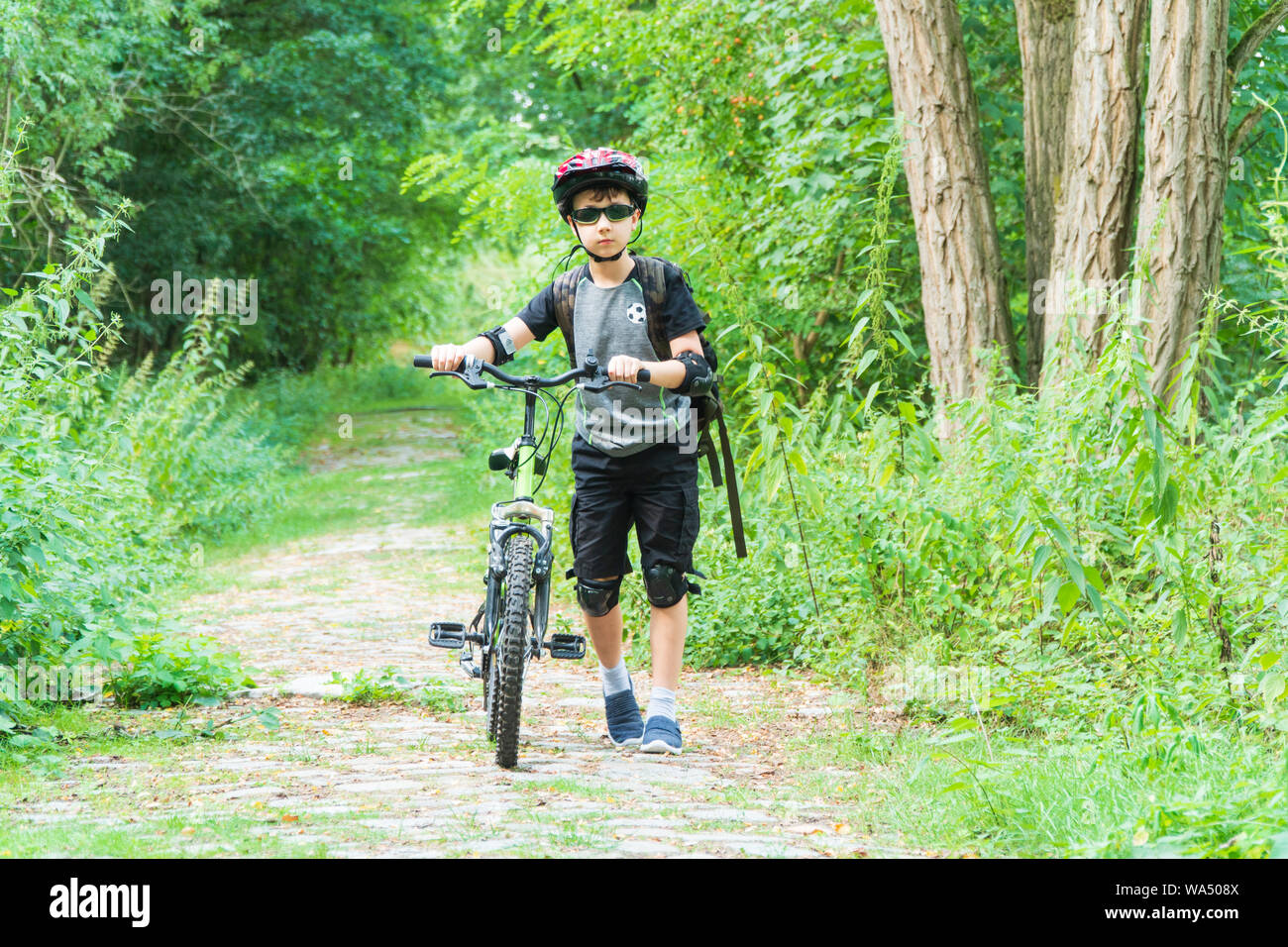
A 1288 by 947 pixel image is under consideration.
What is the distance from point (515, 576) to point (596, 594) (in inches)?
18.9

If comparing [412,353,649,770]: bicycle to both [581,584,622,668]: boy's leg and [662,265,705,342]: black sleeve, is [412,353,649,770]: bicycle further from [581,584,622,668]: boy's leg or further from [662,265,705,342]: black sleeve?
[662,265,705,342]: black sleeve

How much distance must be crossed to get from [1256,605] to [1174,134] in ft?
10.3

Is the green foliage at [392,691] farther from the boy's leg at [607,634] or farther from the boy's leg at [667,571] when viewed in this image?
the boy's leg at [667,571]

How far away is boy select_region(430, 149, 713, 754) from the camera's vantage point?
4.52m

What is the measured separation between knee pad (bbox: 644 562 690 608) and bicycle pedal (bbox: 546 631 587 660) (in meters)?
0.33

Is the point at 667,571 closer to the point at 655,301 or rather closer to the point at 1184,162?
the point at 655,301

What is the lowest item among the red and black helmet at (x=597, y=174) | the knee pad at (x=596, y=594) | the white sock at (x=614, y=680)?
the white sock at (x=614, y=680)

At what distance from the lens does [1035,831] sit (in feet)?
10.7

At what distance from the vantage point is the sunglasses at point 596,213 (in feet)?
14.8

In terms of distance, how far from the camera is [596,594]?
4.72 meters

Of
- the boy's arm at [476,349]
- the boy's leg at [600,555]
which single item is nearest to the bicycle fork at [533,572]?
the boy's leg at [600,555]

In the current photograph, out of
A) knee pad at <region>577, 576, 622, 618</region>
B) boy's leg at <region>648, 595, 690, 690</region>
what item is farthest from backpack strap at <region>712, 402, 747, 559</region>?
knee pad at <region>577, 576, 622, 618</region>

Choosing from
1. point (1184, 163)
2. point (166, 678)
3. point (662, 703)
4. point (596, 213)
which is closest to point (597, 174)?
point (596, 213)
